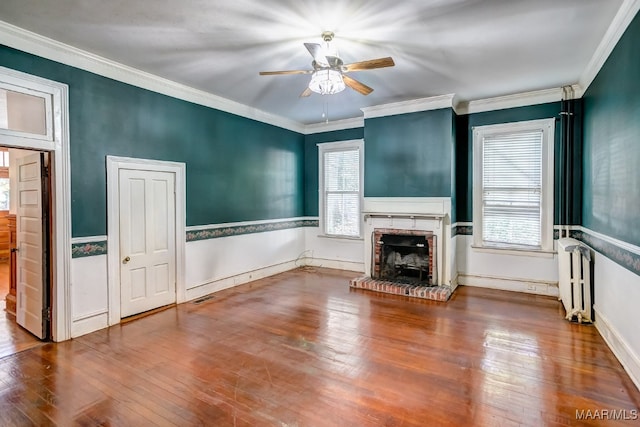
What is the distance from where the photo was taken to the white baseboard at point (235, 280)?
4883 millimetres

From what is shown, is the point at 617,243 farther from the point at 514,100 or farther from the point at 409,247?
the point at 514,100

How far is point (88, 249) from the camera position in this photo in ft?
11.9

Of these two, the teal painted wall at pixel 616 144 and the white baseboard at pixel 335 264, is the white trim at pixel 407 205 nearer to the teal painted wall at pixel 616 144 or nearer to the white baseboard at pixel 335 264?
the white baseboard at pixel 335 264

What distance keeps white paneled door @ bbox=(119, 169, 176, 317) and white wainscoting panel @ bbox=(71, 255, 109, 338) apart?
0.22m

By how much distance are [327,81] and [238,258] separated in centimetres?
356

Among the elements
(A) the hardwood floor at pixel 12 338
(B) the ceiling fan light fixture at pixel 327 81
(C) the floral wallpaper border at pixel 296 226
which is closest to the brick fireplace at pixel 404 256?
(C) the floral wallpaper border at pixel 296 226

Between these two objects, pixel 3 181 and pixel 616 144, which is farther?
pixel 3 181

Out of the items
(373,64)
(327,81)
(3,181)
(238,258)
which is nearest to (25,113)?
(327,81)

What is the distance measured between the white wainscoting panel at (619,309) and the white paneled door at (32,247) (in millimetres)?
5504

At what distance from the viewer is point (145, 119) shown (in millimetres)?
4176

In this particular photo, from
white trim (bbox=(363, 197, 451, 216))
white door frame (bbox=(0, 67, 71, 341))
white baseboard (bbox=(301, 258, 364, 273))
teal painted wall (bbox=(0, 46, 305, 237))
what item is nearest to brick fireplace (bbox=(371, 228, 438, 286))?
white trim (bbox=(363, 197, 451, 216))

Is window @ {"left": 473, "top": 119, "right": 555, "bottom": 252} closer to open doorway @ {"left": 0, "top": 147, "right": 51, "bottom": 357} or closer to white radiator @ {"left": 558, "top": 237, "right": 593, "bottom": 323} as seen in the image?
white radiator @ {"left": 558, "top": 237, "right": 593, "bottom": 323}

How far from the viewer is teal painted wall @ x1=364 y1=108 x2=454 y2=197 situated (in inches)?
201

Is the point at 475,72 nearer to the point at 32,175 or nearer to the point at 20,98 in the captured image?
the point at 20,98
